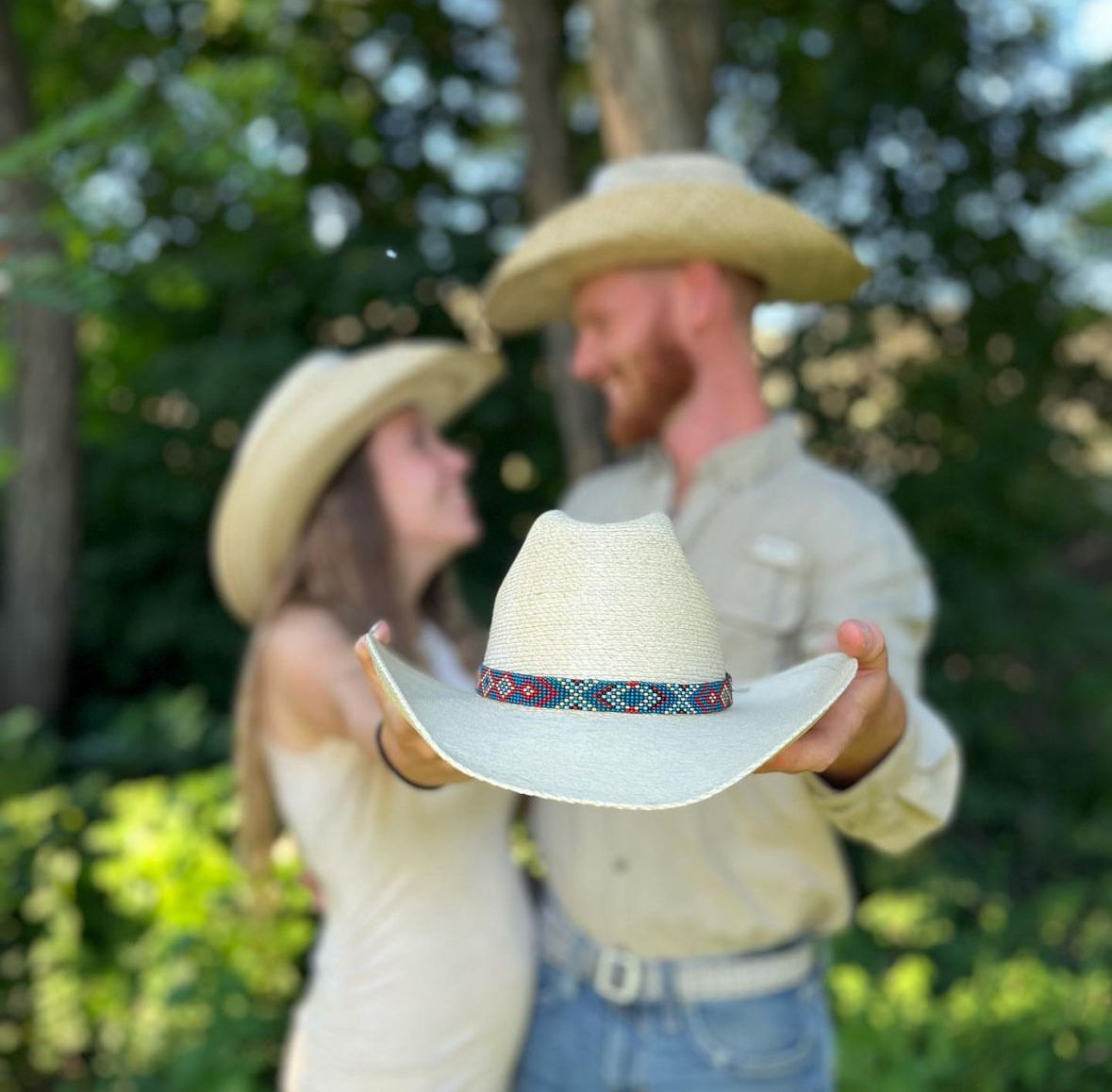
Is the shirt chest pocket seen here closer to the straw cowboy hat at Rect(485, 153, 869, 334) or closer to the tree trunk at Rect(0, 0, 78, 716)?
the straw cowboy hat at Rect(485, 153, 869, 334)

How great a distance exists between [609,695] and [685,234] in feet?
3.70

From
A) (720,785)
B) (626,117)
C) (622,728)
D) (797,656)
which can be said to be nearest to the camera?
(720,785)

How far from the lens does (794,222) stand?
217 cm

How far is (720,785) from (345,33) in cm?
604

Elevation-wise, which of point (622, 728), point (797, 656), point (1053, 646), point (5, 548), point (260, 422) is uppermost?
point (622, 728)

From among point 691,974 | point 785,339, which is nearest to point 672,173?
point 691,974

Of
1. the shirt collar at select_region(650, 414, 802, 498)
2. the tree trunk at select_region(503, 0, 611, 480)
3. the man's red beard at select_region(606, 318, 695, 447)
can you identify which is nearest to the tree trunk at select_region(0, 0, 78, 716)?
the tree trunk at select_region(503, 0, 611, 480)

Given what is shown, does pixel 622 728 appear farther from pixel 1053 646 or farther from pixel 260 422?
pixel 1053 646

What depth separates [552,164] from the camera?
15.2ft

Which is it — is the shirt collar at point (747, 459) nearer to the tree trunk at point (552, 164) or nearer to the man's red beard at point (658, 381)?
the man's red beard at point (658, 381)

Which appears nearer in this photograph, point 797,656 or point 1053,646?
point 797,656

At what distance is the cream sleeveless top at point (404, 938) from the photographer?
6.86 ft

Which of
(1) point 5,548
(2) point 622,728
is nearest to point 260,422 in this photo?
A: (2) point 622,728

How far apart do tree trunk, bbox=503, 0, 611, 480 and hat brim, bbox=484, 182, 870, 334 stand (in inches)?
76.2
